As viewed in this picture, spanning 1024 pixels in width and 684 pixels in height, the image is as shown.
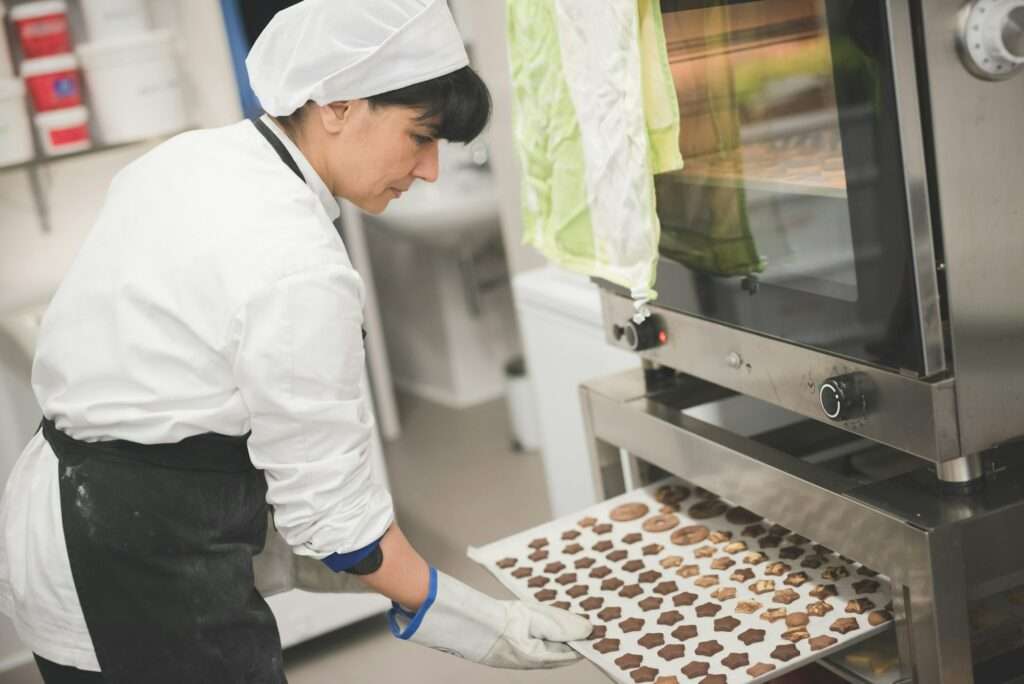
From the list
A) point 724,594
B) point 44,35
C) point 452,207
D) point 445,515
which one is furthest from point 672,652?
point 452,207

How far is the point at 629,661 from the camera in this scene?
3.71ft

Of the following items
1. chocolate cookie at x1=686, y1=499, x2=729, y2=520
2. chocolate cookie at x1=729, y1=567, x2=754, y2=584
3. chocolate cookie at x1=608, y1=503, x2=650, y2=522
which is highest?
chocolate cookie at x1=608, y1=503, x2=650, y2=522

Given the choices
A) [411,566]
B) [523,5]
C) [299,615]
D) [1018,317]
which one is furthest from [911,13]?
[299,615]

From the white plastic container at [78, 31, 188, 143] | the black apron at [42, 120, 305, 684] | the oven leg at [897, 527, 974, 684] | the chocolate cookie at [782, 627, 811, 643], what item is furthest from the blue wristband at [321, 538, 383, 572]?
the white plastic container at [78, 31, 188, 143]

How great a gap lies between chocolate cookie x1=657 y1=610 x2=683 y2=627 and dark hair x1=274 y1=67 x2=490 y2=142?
55 cm

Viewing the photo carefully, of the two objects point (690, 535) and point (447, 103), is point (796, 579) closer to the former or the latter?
point (690, 535)

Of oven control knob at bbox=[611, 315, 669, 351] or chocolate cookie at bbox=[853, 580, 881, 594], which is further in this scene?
oven control knob at bbox=[611, 315, 669, 351]

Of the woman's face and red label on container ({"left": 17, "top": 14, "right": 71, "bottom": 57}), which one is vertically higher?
red label on container ({"left": 17, "top": 14, "right": 71, "bottom": 57})

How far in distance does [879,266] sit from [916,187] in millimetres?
81

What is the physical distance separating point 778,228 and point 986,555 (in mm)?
368

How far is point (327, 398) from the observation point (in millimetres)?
1090

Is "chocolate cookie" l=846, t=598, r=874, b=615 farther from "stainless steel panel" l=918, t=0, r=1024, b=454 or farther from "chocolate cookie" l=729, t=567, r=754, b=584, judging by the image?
"stainless steel panel" l=918, t=0, r=1024, b=454

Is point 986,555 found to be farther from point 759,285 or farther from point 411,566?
point 411,566

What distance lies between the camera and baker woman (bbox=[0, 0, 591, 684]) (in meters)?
1.08
